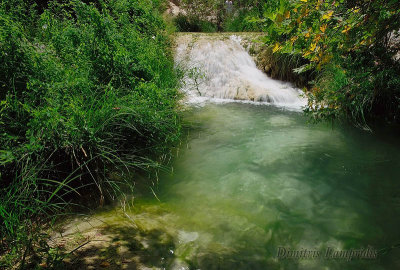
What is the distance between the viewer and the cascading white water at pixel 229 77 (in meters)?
7.69

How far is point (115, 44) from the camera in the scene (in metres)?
3.56

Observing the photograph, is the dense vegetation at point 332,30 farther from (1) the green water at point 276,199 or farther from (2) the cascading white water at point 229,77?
(2) the cascading white water at point 229,77

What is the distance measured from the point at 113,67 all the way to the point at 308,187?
315cm

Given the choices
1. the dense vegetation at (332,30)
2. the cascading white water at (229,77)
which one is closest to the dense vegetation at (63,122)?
the dense vegetation at (332,30)

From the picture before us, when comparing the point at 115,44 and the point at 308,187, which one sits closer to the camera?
the point at 308,187

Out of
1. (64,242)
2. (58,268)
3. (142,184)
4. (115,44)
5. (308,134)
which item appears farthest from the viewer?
(308,134)

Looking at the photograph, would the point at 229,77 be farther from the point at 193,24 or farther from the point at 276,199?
the point at 193,24

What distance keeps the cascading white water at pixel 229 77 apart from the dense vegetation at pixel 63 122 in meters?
3.90

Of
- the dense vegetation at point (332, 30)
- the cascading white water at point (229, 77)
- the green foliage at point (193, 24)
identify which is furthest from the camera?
the green foliage at point (193, 24)

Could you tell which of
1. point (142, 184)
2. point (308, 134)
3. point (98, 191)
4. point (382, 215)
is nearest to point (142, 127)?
point (142, 184)

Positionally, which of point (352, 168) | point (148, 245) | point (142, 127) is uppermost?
point (142, 127)

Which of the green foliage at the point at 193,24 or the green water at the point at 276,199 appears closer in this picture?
the green water at the point at 276,199

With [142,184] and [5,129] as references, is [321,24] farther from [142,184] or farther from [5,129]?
[5,129]

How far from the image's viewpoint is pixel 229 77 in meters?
8.55
